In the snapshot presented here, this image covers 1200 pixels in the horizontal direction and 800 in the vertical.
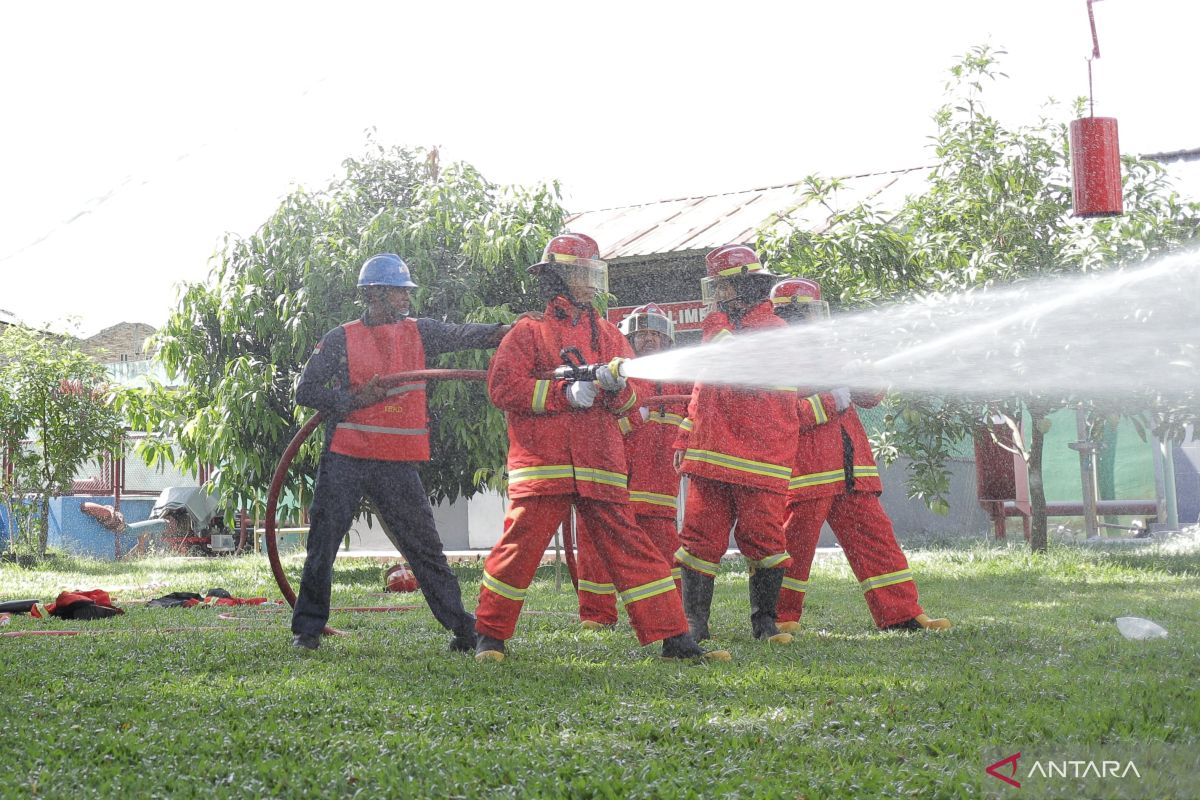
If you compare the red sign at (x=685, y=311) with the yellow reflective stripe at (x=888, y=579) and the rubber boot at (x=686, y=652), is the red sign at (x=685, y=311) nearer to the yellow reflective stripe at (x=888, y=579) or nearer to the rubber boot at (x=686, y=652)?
the yellow reflective stripe at (x=888, y=579)

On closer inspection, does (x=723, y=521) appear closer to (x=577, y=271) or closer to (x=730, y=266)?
(x=730, y=266)

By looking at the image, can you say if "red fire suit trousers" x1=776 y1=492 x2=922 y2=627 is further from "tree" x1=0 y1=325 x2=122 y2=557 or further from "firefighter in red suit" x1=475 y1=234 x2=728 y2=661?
"tree" x1=0 y1=325 x2=122 y2=557

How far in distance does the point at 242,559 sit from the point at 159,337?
392 centimetres

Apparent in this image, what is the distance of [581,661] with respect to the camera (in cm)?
513

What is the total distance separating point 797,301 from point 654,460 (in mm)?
1193

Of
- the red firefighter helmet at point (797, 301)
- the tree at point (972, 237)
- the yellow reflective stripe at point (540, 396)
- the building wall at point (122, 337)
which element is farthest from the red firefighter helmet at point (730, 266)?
the building wall at point (122, 337)

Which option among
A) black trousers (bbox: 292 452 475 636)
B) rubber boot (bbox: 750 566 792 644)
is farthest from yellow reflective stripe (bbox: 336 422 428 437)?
rubber boot (bbox: 750 566 792 644)

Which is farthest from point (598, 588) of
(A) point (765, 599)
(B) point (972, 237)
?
A: (B) point (972, 237)

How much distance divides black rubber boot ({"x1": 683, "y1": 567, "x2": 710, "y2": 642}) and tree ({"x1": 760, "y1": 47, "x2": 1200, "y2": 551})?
4471 millimetres

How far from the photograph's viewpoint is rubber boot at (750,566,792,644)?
593 cm

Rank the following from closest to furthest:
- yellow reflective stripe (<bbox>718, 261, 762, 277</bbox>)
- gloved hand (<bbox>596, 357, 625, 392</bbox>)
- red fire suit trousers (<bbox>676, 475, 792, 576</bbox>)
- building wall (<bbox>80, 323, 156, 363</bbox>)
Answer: gloved hand (<bbox>596, 357, 625, 392</bbox>) → red fire suit trousers (<bbox>676, 475, 792, 576</bbox>) → yellow reflective stripe (<bbox>718, 261, 762, 277</bbox>) → building wall (<bbox>80, 323, 156, 363</bbox>)

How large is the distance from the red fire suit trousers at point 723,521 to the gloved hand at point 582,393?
0.89 m

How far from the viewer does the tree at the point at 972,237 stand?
9.70 metres

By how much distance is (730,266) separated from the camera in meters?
6.05
